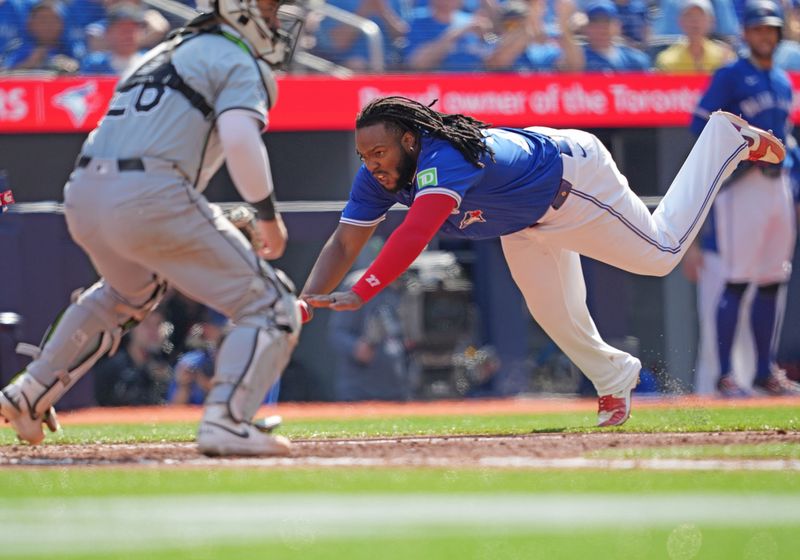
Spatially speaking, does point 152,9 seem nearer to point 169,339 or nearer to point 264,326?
point 169,339

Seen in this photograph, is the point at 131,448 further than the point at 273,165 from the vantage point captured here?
No

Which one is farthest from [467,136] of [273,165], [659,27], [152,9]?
[659,27]

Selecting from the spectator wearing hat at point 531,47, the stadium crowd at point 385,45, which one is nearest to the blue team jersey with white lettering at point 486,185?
the stadium crowd at point 385,45

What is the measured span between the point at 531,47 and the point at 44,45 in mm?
4739

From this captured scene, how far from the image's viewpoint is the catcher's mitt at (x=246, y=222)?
5.86 meters

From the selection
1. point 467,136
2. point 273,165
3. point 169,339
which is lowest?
point 169,339

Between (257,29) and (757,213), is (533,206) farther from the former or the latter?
(757,213)

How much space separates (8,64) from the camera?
38.4 feet

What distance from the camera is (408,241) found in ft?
18.1

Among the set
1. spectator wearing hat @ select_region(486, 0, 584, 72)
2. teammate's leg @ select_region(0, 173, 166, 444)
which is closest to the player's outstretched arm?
teammate's leg @ select_region(0, 173, 166, 444)

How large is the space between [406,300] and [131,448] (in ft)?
19.9

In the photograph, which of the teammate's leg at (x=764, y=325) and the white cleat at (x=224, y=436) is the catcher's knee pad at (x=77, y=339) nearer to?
the white cleat at (x=224, y=436)

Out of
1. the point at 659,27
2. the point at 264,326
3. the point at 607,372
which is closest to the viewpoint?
the point at 264,326

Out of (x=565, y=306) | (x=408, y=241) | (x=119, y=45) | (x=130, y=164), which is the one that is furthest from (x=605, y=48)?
(x=130, y=164)
